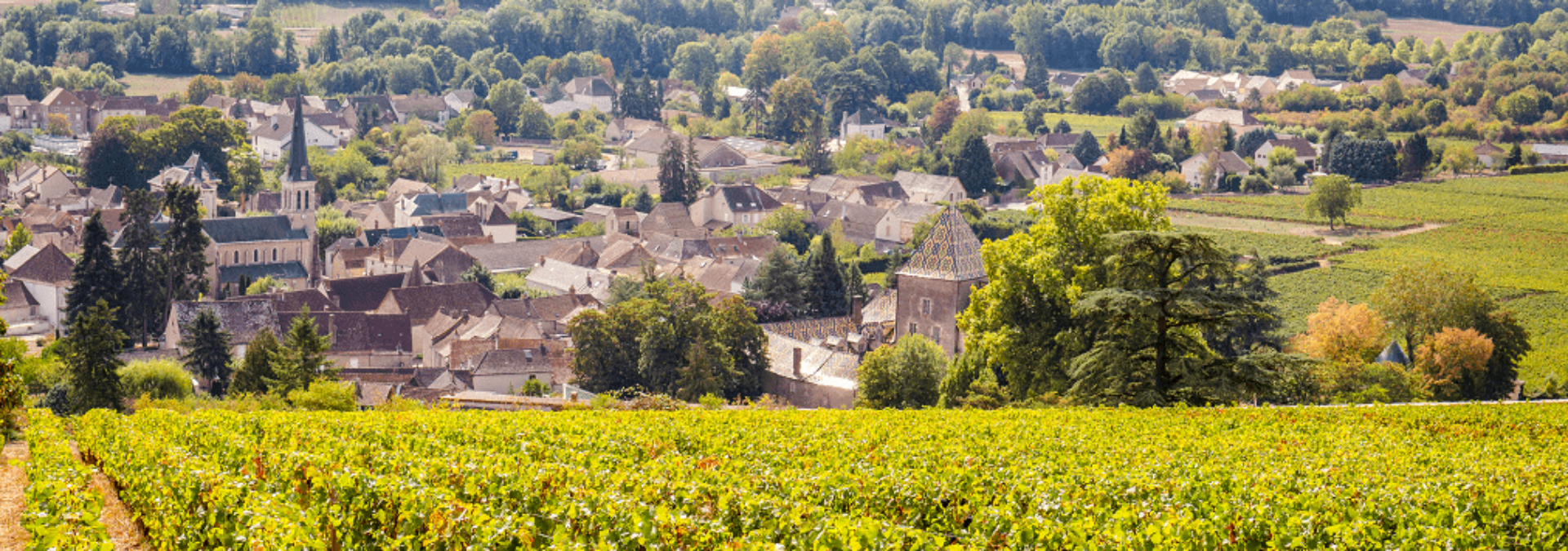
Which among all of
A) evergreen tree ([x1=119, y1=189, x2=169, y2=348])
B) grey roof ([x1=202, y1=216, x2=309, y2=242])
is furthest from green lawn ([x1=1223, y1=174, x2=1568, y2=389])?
grey roof ([x1=202, y1=216, x2=309, y2=242])

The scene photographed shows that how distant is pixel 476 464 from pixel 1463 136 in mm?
140824

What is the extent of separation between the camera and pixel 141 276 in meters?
64.6

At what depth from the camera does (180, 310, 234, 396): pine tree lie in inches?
2036

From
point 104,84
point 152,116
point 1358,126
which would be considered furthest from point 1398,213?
point 104,84

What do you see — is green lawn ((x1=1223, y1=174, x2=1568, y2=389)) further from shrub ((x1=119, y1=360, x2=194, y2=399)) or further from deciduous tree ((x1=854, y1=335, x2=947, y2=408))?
shrub ((x1=119, y1=360, x2=194, y2=399))

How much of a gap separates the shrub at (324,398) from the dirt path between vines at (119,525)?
16265mm

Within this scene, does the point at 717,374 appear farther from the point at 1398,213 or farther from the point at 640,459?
the point at 1398,213

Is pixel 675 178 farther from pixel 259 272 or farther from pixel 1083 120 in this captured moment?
pixel 1083 120

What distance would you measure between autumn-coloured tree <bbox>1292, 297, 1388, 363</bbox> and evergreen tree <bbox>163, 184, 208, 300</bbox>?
51120mm

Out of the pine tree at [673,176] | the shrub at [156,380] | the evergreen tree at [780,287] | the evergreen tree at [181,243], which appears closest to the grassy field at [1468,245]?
the evergreen tree at [780,287]

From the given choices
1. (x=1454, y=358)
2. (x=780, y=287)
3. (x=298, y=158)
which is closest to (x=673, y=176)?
(x=298, y=158)

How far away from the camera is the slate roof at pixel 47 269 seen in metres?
70.4

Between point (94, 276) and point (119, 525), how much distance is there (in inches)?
2068

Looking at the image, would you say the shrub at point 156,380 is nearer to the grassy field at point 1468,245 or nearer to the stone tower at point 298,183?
the stone tower at point 298,183
